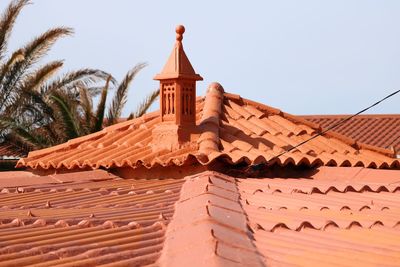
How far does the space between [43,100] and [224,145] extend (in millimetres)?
9107

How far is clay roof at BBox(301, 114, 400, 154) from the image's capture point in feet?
81.6

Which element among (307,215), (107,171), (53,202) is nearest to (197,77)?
(107,171)

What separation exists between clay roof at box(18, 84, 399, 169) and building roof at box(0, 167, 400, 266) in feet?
5.75

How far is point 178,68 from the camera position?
12.0 metres

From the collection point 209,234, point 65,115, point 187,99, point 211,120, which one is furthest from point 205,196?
point 65,115

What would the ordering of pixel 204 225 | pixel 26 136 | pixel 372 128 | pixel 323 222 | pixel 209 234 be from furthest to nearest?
1. pixel 372 128
2. pixel 26 136
3. pixel 323 222
4. pixel 204 225
5. pixel 209 234

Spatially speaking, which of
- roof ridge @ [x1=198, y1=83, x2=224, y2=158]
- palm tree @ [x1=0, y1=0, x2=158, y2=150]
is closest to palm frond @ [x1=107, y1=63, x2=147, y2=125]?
palm tree @ [x1=0, y1=0, x2=158, y2=150]

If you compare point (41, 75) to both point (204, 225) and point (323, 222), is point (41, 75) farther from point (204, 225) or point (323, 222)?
point (204, 225)

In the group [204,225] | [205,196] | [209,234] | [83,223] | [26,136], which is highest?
[26,136]

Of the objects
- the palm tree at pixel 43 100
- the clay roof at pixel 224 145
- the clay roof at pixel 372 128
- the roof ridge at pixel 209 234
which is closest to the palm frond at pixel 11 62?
the palm tree at pixel 43 100

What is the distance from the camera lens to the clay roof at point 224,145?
37.2 ft

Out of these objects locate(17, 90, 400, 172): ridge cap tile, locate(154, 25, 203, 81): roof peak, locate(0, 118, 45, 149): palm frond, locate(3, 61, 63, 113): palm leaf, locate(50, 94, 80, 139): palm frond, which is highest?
locate(3, 61, 63, 113): palm leaf

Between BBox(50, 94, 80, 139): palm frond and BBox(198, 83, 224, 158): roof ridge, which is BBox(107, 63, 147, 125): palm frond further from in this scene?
A: BBox(198, 83, 224, 158): roof ridge

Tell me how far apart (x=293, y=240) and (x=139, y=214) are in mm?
1616
